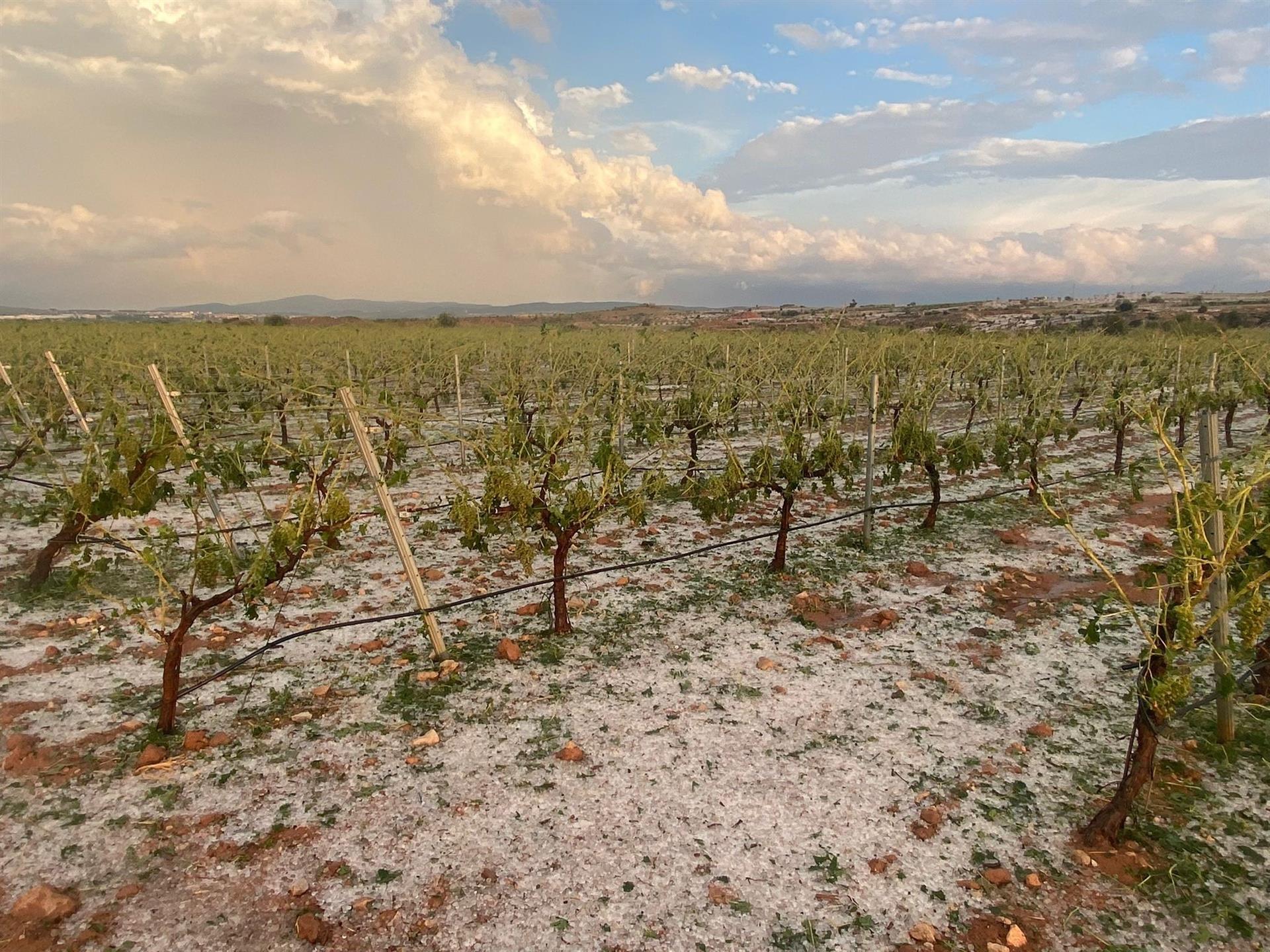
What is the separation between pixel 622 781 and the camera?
373cm

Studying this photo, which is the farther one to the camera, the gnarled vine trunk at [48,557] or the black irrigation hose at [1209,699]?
the gnarled vine trunk at [48,557]

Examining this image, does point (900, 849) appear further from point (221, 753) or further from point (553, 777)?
point (221, 753)

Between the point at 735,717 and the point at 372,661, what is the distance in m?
2.74

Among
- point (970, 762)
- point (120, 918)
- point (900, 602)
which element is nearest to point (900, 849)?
point (970, 762)

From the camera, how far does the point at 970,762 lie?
12.6 ft

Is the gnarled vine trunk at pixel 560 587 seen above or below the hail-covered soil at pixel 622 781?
above

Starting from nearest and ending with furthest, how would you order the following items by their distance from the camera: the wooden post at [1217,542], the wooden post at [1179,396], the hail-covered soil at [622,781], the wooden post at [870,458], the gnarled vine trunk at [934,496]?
the hail-covered soil at [622,781]
the wooden post at [1217,542]
the wooden post at [870,458]
the gnarled vine trunk at [934,496]
the wooden post at [1179,396]

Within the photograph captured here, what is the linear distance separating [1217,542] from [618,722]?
353cm

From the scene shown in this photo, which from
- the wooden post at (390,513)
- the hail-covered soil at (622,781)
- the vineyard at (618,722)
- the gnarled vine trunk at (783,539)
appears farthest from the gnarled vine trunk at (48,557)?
the gnarled vine trunk at (783,539)

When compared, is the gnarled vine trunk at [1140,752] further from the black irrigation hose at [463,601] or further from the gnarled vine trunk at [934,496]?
the gnarled vine trunk at [934,496]

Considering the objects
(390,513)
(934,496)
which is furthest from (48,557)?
(934,496)

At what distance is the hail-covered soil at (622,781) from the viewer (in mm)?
2867

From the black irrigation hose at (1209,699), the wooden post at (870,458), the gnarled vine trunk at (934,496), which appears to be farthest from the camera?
the gnarled vine trunk at (934,496)

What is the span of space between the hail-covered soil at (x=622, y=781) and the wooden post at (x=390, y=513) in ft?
1.06
